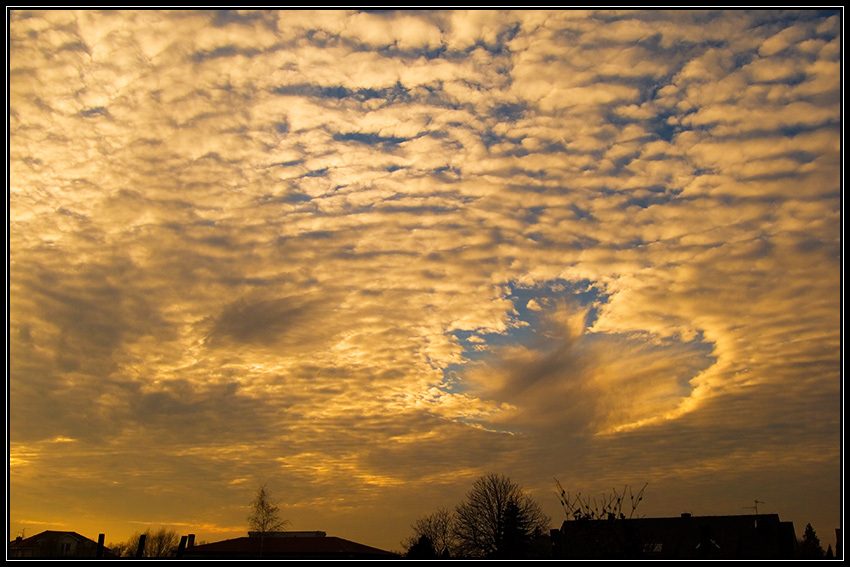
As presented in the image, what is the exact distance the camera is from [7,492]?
20.3 m

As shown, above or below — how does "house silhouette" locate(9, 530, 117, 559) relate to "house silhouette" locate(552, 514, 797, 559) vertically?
above

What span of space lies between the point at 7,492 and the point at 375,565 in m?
12.6

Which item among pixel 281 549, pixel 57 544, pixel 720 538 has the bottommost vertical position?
pixel 720 538

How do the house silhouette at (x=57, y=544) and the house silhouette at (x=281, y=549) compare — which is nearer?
the house silhouette at (x=281, y=549)

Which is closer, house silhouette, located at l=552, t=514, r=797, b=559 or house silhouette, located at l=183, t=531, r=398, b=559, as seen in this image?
house silhouette, located at l=552, t=514, r=797, b=559

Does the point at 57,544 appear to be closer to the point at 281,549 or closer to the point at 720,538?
the point at 281,549

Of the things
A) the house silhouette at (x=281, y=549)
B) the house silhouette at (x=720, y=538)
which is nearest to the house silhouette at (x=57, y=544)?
the house silhouette at (x=281, y=549)

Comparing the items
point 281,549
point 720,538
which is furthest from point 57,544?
point 720,538

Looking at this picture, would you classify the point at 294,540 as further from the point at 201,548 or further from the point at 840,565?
the point at 840,565

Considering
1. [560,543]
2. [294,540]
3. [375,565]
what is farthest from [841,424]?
[294,540]

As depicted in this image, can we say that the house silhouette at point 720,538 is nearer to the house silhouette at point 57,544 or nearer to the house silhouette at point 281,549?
the house silhouette at point 281,549

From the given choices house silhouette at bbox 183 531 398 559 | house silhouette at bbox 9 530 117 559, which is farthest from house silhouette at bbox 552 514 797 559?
house silhouette at bbox 9 530 117 559

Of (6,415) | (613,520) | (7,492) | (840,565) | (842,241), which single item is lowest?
(840,565)

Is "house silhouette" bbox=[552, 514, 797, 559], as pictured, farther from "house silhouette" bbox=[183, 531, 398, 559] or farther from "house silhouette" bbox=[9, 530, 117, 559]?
"house silhouette" bbox=[9, 530, 117, 559]
